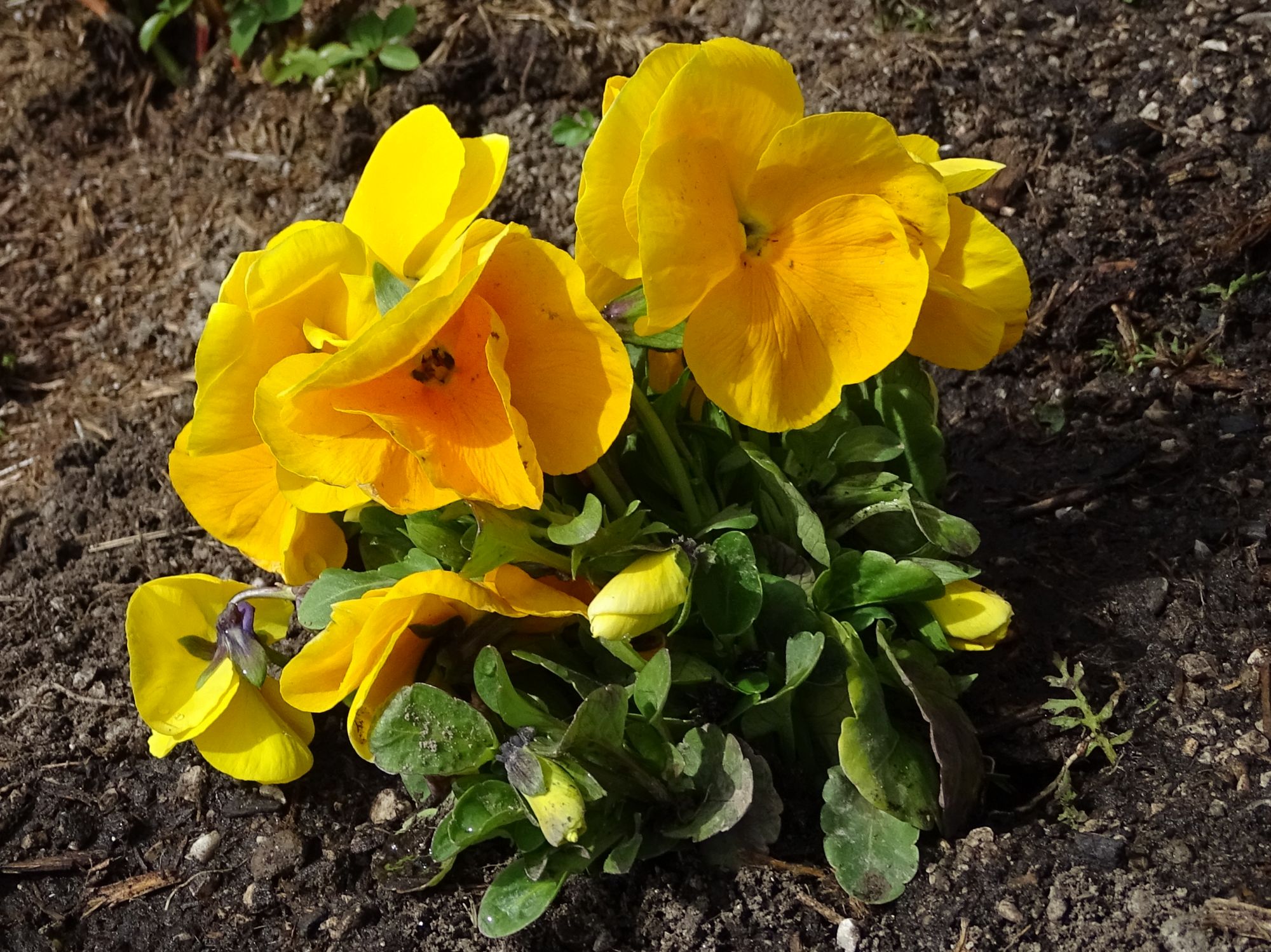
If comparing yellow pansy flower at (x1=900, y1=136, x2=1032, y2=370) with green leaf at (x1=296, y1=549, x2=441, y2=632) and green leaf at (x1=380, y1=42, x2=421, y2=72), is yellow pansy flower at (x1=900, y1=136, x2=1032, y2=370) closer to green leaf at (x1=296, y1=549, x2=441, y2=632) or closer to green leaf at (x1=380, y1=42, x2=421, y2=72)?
green leaf at (x1=296, y1=549, x2=441, y2=632)

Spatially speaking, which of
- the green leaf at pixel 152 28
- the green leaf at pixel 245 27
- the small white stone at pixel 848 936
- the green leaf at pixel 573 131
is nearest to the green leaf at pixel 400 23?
the green leaf at pixel 245 27

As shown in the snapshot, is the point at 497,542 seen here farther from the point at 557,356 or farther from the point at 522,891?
the point at 522,891

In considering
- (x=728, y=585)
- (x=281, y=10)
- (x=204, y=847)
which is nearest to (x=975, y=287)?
(x=728, y=585)

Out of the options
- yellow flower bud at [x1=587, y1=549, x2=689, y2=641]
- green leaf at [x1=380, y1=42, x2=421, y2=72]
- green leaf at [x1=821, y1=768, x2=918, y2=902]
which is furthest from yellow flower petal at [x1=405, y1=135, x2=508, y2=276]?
green leaf at [x1=380, y1=42, x2=421, y2=72]

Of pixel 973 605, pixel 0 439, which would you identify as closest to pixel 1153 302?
pixel 973 605

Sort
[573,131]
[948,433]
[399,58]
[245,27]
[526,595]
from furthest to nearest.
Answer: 1. [245,27]
2. [399,58]
3. [573,131]
4. [948,433]
5. [526,595]

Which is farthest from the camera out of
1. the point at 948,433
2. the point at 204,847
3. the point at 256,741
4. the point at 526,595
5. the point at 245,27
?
the point at 245,27
